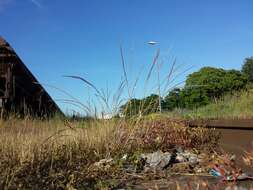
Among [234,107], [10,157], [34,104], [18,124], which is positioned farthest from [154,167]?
[34,104]

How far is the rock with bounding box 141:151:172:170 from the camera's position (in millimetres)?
5234

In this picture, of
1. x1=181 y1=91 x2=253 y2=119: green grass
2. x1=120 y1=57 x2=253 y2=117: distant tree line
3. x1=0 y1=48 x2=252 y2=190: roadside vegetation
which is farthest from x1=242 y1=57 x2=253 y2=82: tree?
x1=0 y1=48 x2=252 y2=190: roadside vegetation

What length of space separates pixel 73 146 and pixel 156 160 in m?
1.06

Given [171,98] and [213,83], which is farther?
[213,83]

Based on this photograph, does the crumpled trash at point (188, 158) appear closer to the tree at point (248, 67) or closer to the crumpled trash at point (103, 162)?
the crumpled trash at point (103, 162)

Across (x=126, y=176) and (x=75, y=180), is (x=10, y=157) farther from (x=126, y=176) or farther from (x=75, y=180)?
(x=126, y=176)

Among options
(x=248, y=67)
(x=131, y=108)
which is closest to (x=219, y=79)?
(x=248, y=67)

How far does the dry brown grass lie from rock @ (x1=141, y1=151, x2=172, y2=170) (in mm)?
401

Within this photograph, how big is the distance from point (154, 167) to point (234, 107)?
13.2 ft

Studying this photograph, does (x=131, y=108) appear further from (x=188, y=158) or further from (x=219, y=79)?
(x=219, y=79)

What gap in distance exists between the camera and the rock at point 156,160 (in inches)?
206

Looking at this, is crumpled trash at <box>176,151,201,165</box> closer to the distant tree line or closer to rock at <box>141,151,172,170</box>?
rock at <box>141,151,172,170</box>

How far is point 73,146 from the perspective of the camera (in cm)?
560

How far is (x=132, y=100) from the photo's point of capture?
6891 millimetres
